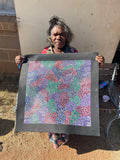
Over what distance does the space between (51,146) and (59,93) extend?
88cm

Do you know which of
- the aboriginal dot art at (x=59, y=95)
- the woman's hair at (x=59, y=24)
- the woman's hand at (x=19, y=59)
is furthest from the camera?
the woman's hair at (x=59, y=24)

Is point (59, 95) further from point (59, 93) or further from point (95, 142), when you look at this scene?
point (95, 142)

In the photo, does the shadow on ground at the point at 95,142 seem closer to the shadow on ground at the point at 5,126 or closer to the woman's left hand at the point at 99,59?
the shadow on ground at the point at 5,126

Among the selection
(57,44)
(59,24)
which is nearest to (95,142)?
(57,44)

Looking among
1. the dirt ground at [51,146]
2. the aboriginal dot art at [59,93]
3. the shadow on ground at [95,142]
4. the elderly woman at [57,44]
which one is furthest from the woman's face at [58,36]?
the shadow on ground at [95,142]

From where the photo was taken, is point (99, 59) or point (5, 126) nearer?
point (99, 59)

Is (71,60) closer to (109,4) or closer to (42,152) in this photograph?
(109,4)

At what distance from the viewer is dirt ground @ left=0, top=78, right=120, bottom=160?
7.23 ft

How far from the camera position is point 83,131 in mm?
1894

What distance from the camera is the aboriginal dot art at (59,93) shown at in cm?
196

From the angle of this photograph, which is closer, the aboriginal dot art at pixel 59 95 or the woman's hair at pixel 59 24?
the aboriginal dot art at pixel 59 95

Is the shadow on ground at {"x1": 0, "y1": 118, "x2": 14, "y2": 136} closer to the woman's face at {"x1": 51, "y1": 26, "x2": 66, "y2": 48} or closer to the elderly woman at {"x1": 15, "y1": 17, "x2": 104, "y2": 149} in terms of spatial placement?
the elderly woman at {"x1": 15, "y1": 17, "x2": 104, "y2": 149}

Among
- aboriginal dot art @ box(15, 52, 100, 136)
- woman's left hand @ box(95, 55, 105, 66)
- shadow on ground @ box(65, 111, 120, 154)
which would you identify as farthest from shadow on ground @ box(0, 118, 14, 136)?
woman's left hand @ box(95, 55, 105, 66)

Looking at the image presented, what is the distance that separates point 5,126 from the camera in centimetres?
259
